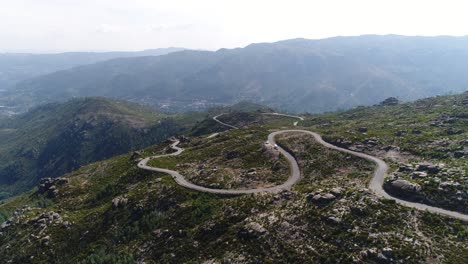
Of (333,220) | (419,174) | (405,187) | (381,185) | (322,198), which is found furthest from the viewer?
(381,185)

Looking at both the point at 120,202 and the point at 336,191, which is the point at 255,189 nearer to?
the point at 336,191

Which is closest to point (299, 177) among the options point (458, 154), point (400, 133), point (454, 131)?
point (458, 154)

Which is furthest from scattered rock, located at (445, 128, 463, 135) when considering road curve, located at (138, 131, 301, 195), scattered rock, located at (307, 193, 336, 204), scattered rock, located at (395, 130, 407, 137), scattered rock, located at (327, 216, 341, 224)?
scattered rock, located at (327, 216, 341, 224)

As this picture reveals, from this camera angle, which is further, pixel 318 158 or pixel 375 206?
pixel 318 158

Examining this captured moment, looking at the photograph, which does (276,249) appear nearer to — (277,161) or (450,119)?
(277,161)

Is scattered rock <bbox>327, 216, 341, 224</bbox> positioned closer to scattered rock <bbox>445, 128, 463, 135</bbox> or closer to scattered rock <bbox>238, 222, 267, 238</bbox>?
scattered rock <bbox>238, 222, 267, 238</bbox>

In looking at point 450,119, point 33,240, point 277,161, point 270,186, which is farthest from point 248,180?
point 450,119

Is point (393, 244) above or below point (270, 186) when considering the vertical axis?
above

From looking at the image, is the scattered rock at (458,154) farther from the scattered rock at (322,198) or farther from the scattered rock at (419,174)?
the scattered rock at (322,198)

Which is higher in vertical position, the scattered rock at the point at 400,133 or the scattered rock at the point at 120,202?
the scattered rock at the point at 400,133

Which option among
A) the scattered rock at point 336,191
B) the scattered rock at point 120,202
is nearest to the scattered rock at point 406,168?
the scattered rock at point 336,191

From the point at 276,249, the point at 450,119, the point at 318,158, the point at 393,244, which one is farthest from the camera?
the point at 450,119
